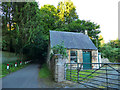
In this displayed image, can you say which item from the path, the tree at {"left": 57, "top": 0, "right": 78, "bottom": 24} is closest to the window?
the path

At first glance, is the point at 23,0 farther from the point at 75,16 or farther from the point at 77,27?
the point at 75,16

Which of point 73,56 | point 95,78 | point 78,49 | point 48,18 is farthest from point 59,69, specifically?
point 48,18

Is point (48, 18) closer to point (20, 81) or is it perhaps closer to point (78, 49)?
point (78, 49)

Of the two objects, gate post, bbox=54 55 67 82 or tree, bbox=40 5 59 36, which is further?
tree, bbox=40 5 59 36

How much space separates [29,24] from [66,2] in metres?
21.6

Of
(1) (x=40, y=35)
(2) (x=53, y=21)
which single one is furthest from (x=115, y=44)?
(1) (x=40, y=35)

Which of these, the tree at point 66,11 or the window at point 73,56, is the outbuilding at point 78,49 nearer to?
the window at point 73,56

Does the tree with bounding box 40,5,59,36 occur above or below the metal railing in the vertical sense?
above

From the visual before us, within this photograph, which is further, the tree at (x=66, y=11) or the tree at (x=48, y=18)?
the tree at (x=66, y=11)

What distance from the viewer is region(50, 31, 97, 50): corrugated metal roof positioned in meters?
12.7

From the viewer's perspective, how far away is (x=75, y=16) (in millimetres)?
31906

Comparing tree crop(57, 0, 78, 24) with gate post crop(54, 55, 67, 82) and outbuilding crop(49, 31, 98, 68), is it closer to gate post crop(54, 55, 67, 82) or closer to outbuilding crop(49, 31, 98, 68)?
outbuilding crop(49, 31, 98, 68)

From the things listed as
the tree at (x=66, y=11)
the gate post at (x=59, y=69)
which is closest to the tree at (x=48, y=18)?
the tree at (x=66, y=11)

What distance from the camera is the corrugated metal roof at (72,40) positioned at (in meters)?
12.7
